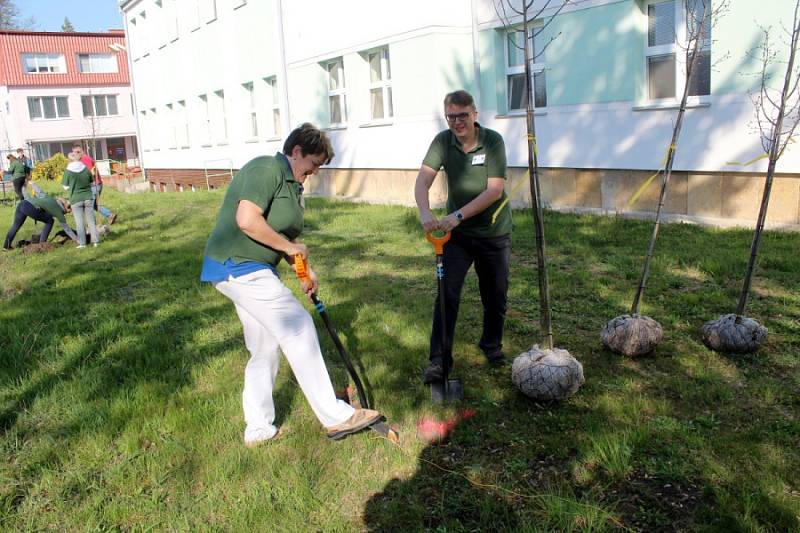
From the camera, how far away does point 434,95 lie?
14.8 metres

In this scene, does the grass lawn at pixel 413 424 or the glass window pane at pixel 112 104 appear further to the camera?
the glass window pane at pixel 112 104

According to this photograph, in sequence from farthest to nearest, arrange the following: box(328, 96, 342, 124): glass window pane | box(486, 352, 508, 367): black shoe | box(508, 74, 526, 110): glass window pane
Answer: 1. box(328, 96, 342, 124): glass window pane
2. box(508, 74, 526, 110): glass window pane
3. box(486, 352, 508, 367): black shoe

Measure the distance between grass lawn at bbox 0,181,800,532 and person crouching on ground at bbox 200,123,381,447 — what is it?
15.7 inches

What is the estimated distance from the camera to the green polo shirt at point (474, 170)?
15.2ft

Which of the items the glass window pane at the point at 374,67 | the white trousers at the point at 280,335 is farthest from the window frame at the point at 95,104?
the white trousers at the point at 280,335

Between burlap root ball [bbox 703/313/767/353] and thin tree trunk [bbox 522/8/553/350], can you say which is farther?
burlap root ball [bbox 703/313/767/353]

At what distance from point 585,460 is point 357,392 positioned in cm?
158

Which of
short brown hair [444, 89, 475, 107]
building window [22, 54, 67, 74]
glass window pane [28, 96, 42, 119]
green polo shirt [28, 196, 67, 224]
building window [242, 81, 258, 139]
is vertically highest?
building window [22, 54, 67, 74]

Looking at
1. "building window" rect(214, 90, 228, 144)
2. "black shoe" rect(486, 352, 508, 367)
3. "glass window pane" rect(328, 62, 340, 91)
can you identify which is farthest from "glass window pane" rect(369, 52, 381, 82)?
"black shoe" rect(486, 352, 508, 367)

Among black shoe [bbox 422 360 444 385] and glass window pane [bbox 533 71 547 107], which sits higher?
glass window pane [bbox 533 71 547 107]

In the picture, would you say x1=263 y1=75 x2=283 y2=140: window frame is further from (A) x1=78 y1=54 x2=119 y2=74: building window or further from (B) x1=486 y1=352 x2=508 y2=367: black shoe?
(A) x1=78 y1=54 x2=119 y2=74: building window

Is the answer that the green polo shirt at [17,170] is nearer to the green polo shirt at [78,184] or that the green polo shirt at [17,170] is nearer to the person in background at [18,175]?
the person in background at [18,175]

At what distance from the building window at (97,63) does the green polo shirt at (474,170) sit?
5488 centimetres

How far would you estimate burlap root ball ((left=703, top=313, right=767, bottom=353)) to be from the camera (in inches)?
197
